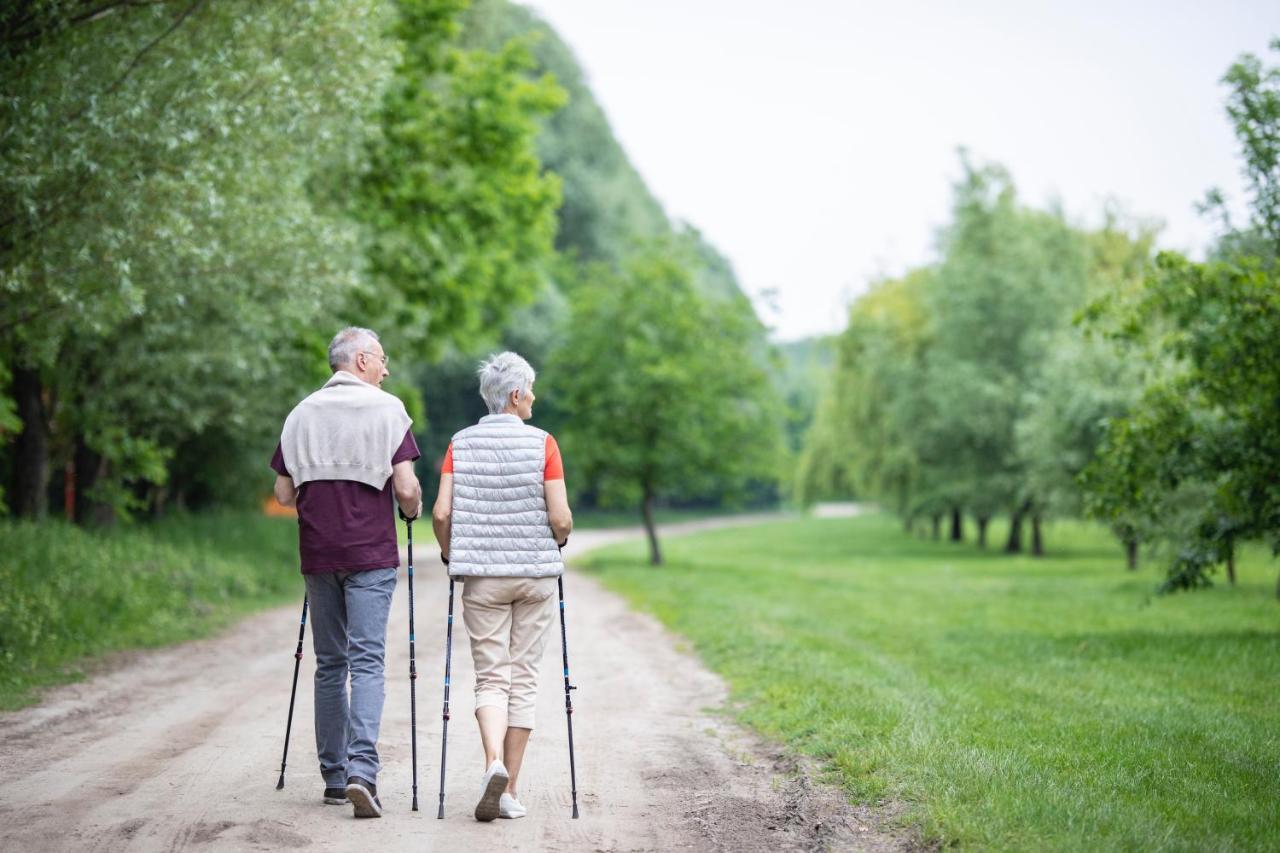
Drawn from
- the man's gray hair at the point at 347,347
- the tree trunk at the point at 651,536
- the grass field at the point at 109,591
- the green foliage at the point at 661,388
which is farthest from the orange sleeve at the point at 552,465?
the tree trunk at the point at 651,536

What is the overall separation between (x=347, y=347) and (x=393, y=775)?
2367mm

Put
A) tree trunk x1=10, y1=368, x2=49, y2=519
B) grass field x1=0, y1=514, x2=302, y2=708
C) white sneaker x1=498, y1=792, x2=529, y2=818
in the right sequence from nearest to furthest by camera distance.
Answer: white sneaker x1=498, y1=792, x2=529, y2=818, grass field x1=0, y1=514, x2=302, y2=708, tree trunk x1=10, y1=368, x2=49, y2=519

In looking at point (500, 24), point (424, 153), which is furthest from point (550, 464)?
point (500, 24)

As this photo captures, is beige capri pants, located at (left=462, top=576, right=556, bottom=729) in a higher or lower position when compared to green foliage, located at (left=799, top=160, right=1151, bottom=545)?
lower

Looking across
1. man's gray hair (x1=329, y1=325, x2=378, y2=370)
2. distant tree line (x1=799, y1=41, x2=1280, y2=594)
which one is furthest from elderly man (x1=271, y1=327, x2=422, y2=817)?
distant tree line (x1=799, y1=41, x2=1280, y2=594)

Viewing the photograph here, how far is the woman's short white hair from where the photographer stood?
6.12 m

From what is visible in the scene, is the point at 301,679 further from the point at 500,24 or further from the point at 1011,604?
the point at 500,24

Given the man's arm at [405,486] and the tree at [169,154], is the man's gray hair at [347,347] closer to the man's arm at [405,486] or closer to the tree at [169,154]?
the man's arm at [405,486]

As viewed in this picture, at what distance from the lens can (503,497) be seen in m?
5.98

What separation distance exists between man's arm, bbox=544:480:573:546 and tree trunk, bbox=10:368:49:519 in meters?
14.3

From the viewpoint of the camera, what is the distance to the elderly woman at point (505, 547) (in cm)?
592

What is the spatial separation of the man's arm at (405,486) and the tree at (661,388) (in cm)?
2111

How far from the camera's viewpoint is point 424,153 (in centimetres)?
2219

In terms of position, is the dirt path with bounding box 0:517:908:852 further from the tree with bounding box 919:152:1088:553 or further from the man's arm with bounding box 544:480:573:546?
the tree with bounding box 919:152:1088:553
